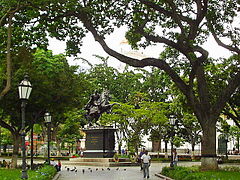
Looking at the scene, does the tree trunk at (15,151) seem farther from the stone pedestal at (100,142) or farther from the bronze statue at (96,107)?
the bronze statue at (96,107)

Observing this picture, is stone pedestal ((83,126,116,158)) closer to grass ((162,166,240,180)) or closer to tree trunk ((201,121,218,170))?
grass ((162,166,240,180))

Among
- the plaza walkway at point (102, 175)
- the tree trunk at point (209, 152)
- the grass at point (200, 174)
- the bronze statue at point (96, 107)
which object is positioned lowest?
the plaza walkway at point (102, 175)

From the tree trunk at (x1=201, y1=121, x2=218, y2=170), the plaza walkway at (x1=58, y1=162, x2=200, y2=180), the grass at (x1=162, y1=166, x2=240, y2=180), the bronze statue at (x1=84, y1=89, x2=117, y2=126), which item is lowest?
the plaza walkway at (x1=58, y1=162, x2=200, y2=180)

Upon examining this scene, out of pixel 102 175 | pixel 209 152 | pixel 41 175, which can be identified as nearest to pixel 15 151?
pixel 102 175

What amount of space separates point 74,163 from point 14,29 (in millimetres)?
19607

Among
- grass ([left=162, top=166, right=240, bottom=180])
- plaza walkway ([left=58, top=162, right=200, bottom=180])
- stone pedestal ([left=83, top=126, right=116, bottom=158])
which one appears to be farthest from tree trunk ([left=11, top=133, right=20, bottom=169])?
grass ([left=162, top=166, right=240, bottom=180])

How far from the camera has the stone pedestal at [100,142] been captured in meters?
32.6

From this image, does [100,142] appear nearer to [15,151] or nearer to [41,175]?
[15,151]

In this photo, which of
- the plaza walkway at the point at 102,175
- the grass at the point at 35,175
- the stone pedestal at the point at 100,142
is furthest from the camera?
the stone pedestal at the point at 100,142

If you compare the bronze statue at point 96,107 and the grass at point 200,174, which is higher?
the bronze statue at point 96,107

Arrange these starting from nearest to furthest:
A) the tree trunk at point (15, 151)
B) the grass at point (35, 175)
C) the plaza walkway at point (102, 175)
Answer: the grass at point (35, 175) < the plaza walkway at point (102, 175) < the tree trunk at point (15, 151)

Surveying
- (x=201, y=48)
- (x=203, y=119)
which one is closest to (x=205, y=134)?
(x=203, y=119)

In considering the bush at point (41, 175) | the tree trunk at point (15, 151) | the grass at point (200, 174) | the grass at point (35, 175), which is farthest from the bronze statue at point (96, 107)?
the bush at point (41, 175)

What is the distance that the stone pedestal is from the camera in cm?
3262
